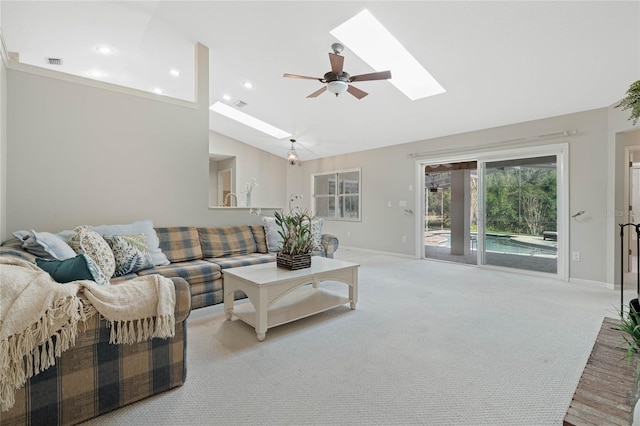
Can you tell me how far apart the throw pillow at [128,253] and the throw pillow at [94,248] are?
11 centimetres

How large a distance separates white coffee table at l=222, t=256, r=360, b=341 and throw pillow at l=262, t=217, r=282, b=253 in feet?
3.27

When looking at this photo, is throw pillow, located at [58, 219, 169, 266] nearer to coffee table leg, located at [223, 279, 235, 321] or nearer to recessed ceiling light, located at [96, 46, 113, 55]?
coffee table leg, located at [223, 279, 235, 321]

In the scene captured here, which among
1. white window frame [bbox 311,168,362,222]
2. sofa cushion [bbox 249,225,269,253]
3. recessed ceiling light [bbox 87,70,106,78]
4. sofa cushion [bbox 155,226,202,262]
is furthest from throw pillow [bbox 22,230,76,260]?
white window frame [bbox 311,168,362,222]

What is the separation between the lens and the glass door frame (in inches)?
169

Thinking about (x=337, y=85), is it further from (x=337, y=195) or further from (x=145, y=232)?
(x=337, y=195)

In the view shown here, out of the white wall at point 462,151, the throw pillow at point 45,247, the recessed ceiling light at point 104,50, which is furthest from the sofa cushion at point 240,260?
the white wall at point 462,151

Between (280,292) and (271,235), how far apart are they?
1.75m

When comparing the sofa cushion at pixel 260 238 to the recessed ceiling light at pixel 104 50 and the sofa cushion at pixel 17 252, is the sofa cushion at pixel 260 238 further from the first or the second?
the recessed ceiling light at pixel 104 50

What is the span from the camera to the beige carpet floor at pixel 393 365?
1567mm

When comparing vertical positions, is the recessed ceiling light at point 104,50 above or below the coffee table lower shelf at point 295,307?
above

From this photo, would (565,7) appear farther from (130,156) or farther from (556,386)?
(130,156)

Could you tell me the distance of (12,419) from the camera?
4.28 feet

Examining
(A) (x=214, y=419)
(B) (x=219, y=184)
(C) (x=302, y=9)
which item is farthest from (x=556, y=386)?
(B) (x=219, y=184)

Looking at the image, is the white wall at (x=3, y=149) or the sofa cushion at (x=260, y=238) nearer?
the white wall at (x=3, y=149)
